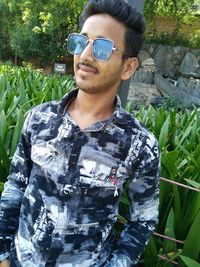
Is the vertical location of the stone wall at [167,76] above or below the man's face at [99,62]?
below

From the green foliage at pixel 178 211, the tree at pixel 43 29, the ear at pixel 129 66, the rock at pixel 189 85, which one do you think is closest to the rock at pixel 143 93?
the rock at pixel 189 85

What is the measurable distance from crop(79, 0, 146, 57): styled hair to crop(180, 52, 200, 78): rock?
41.2 feet

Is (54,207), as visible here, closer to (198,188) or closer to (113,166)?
(113,166)

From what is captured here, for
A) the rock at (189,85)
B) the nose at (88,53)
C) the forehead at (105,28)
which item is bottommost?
the rock at (189,85)

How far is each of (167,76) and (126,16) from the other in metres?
13.0

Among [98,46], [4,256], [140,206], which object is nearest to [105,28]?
[98,46]

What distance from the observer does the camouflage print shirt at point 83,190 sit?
1137mm

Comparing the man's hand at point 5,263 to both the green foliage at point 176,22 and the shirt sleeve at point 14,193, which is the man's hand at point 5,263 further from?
the green foliage at point 176,22

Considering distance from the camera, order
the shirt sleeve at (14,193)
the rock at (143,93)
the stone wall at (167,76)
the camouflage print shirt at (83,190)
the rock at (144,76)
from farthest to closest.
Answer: the rock at (144,76)
the stone wall at (167,76)
the rock at (143,93)
the shirt sleeve at (14,193)
the camouflage print shirt at (83,190)

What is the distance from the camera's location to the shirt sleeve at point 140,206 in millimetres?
1169

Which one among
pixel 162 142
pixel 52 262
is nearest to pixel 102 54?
pixel 52 262

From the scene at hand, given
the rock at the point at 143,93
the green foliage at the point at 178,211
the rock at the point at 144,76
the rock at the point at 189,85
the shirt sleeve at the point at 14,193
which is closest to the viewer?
the shirt sleeve at the point at 14,193

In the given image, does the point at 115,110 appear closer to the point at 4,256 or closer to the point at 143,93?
the point at 4,256

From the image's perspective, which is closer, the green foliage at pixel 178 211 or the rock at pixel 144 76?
the green foliage at pixel 178 211
